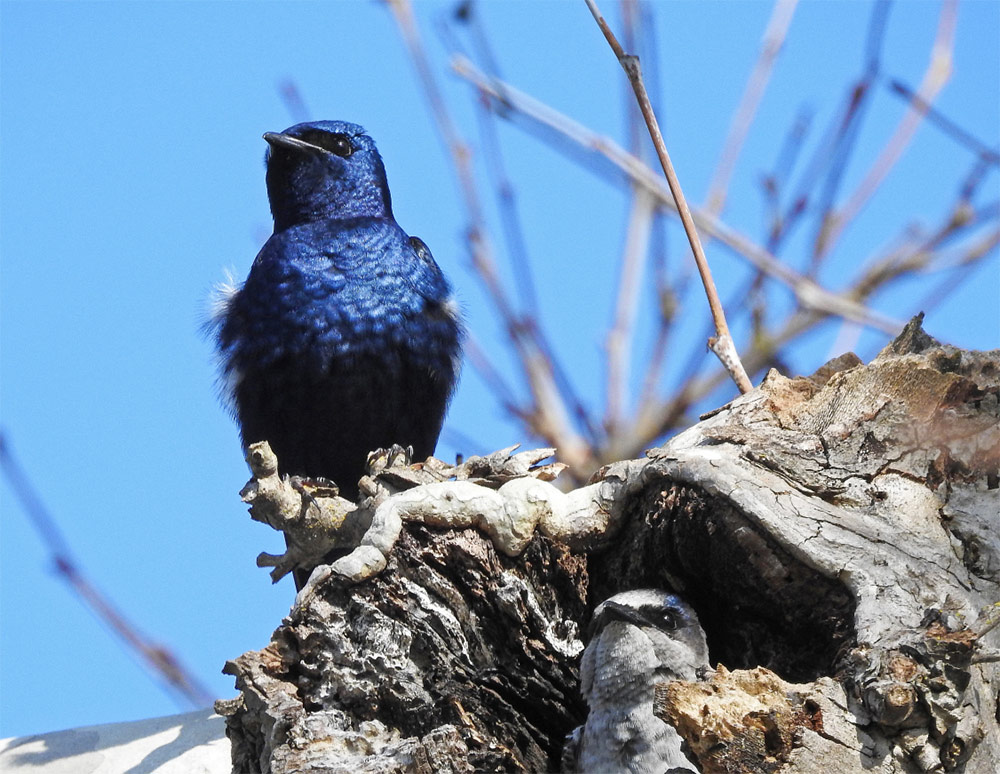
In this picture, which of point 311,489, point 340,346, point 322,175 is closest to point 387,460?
point 311,489

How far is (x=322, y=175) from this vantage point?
507cm

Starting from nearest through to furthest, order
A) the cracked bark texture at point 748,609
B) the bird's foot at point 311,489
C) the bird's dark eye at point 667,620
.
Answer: the cracked bark texture at point 748,609 → the bird's dark eye at point 667,620 → the bird's foot at point 311,489

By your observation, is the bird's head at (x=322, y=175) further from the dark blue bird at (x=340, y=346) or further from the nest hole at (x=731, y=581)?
the nest hole at (x=731, y=581)

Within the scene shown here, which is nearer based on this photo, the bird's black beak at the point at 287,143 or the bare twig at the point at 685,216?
the bare twig at the point at 685,216

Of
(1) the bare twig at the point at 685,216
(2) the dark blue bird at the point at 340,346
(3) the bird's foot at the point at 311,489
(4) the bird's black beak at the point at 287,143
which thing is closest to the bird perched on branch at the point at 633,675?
(1) the bare twig at the point at 685,216

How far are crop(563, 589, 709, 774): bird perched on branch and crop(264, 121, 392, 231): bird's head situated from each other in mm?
2577

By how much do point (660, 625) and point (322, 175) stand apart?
2.83m

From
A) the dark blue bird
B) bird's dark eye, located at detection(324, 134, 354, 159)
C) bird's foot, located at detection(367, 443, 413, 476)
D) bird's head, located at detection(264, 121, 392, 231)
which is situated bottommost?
bird's foot, located at detection(367, 443, 413, 476)

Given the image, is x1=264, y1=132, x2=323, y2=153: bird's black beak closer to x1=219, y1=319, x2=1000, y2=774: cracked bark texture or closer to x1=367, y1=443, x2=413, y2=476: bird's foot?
x1=367, y1=443, x2=413, y2=476: bird's foot

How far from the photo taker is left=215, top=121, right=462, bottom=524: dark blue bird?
4391 mm

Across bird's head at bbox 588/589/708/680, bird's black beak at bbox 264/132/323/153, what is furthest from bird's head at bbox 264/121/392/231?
bird's head at bbox 588/589/708/680

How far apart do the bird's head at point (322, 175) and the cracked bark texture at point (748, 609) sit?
2.37 m

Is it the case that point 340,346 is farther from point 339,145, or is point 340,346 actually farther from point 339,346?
point 339,145

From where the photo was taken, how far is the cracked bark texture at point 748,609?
212 cm
